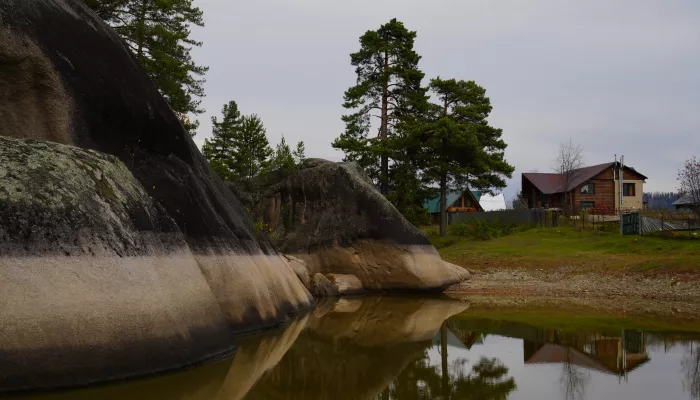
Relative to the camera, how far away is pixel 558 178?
6700cm

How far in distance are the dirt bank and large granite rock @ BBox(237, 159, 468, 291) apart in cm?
195

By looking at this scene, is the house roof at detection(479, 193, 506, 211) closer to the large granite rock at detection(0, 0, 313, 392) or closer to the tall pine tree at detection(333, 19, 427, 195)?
the tall pine tree at detection(333, 19, 427, 195)

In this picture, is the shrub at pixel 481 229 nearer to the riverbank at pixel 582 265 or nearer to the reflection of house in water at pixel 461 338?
the riverbank at pixel 582 265

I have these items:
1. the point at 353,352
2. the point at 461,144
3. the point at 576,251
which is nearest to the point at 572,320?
the point at 353,352

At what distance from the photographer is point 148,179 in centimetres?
1321

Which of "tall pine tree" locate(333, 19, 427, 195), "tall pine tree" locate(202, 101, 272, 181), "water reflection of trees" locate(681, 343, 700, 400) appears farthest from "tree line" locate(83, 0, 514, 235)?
"water reflection of trees" locate(681, 343, 700, 400)

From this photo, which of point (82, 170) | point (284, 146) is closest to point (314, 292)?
point (82, 170)

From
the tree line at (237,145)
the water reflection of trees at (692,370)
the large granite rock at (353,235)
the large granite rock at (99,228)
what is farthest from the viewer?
the tree line at (237,145)

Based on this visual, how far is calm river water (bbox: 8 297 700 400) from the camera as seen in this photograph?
9359 millimetres

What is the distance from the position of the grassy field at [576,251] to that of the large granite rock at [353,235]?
5.78 m

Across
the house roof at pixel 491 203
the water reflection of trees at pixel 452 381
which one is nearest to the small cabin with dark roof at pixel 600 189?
the house roof at pixel 491 203

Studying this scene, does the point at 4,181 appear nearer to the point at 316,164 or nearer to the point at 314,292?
the point at 314,292

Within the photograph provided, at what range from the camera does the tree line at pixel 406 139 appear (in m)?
39.5

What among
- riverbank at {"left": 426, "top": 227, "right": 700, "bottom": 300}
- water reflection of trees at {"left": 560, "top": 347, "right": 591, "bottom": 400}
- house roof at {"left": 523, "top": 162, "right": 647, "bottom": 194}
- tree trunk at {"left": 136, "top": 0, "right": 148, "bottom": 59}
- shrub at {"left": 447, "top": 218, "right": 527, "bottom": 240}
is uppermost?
tree trunk at {"left": 136, "top": 0, "right": 148, "bottom": 59}
